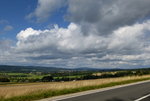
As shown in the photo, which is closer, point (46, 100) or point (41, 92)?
point (46, 100)

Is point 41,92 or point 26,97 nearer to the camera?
point 26,97

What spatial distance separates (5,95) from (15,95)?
73cm

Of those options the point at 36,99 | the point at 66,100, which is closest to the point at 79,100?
the point at 66,100

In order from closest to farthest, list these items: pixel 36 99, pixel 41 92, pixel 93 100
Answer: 1. pixel 93 100
2. pixel 36 99
3. pixel 41 92

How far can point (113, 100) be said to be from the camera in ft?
39.1

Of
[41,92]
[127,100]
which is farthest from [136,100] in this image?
[41,92]

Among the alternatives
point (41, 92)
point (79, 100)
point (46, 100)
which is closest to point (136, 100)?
point (79, 100)

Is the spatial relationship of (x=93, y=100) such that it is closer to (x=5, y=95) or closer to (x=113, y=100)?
(x=113, y=100)

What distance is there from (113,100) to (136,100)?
4.27ft

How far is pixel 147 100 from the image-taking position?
12.1 meters

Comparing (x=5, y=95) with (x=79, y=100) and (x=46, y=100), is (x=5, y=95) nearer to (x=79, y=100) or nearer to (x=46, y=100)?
(x=46, y=100)

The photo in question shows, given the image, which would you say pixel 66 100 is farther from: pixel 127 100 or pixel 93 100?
pixel 127 100

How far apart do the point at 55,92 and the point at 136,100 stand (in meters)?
5.90

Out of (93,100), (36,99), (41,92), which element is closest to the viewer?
(93,100)
